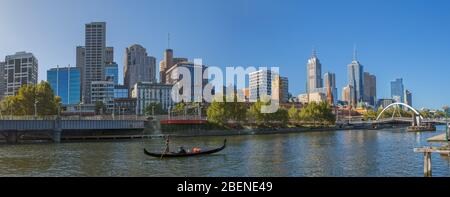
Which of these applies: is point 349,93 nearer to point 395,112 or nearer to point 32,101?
point 32,101

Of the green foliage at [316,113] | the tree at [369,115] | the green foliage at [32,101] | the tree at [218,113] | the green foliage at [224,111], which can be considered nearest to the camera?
the green foliage at [32,101]

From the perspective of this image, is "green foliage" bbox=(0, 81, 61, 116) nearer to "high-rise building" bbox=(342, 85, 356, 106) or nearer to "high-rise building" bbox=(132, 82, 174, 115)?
"high-rise building" bbox=(342, 85, 356, 106)

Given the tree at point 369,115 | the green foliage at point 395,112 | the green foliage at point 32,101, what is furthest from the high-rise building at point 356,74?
the green foliage at point 395,112

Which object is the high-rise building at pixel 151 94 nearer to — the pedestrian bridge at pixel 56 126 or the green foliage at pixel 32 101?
the green foliage at pixel 32 101

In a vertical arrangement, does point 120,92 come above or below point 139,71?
below

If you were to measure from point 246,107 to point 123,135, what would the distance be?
22627 millimetres

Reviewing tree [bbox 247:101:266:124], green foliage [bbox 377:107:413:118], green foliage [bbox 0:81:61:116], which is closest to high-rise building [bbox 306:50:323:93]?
green foliage [bbox 0:81:61:116]

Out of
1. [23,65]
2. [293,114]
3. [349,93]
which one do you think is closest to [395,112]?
[293,114]

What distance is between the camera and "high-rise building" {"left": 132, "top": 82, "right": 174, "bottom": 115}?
97188 millimetres

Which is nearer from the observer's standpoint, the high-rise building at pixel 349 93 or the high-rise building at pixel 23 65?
the high-rise building at pixel 23 65

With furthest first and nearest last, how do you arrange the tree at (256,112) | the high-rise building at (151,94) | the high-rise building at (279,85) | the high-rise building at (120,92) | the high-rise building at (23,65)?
the high-rise building at (120,92), the high-rise building at (151,94), the tree at (256,112), the high-rise building at (279,85), the high-rise building at (23,65)

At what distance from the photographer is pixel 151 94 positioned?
98688mm

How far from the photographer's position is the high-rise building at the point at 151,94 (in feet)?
319
